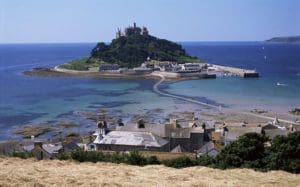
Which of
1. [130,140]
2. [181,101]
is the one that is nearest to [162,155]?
[130,140]

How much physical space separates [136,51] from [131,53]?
1.15 metres

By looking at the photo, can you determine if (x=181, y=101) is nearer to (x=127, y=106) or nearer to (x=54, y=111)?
(x=127, y=106)

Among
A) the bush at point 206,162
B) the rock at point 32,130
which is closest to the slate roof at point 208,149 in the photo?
the bush at point 206,162

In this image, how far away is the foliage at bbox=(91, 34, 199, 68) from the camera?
315 feet

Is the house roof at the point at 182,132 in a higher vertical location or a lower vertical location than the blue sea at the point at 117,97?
higher

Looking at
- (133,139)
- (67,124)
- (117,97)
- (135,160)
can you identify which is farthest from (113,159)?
(117,97)

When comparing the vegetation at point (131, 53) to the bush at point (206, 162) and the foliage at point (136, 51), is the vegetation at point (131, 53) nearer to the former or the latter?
the foliage at point (136, 51)

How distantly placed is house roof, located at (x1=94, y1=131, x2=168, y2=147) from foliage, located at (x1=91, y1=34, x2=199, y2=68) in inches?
2599

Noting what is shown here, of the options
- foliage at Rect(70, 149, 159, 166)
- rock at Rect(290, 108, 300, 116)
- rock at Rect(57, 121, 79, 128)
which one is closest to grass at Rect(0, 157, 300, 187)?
foliage at Rect(70, 149, 159, 166)

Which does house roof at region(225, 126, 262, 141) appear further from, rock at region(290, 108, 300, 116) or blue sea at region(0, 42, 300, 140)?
rock at region(290, 108, 300, 116)

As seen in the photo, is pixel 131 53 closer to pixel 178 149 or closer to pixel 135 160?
pixel 178 149

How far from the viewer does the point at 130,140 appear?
2423cm

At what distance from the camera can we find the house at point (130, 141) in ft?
77.5

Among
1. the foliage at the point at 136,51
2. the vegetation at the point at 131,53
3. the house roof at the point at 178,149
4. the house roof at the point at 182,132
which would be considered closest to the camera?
the house roof at the point at 178,149
